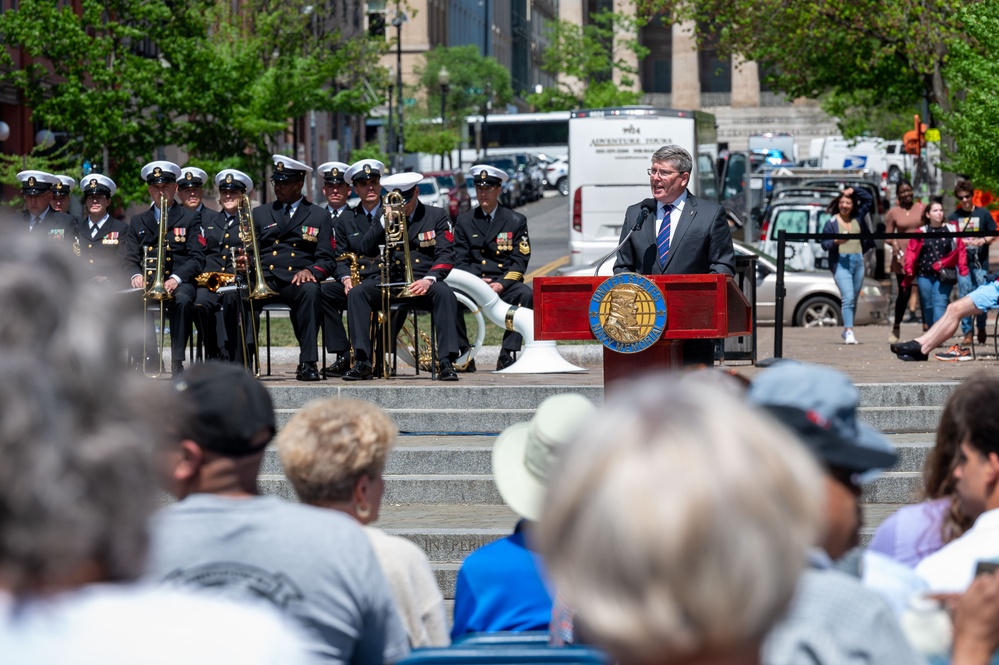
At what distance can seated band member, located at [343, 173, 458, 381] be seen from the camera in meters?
12.7

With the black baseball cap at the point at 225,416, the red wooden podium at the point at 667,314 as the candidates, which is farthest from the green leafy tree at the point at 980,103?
the black baseball cap at the point at 225,416

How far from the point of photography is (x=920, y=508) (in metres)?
4.23

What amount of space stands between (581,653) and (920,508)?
4.02 feet

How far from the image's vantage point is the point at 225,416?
3.52 m

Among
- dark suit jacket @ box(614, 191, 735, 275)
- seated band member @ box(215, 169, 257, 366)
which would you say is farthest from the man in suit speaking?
seated band member @ box(215, 169, 257, 366)

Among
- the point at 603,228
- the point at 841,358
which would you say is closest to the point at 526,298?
the point at 841,358

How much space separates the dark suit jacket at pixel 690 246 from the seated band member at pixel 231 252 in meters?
4.00

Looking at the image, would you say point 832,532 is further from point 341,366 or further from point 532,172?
point 532,172

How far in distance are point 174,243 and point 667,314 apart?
5.40m

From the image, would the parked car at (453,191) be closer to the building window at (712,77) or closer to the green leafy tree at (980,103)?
the green leafy tree at (980,103)

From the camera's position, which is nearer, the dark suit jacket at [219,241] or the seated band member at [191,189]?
the dark suit jacket at [219,241]

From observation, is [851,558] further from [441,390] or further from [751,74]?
[751,74]

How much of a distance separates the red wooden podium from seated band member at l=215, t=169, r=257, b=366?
13.0 feet

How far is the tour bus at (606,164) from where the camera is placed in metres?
30.1
